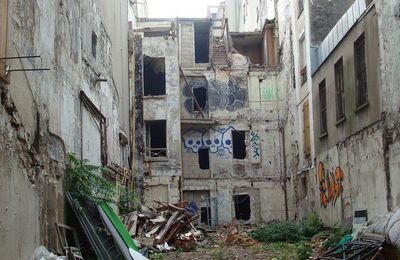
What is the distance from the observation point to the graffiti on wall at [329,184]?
15320mm

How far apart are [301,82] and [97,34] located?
1003cm

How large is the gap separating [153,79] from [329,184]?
13103mm

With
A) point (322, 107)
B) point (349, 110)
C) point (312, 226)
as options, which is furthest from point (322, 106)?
point (312, 226)

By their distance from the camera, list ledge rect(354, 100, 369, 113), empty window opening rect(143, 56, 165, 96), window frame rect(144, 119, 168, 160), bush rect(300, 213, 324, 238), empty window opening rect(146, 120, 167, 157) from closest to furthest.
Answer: ledge rect(354, 100, 369, 113) → bush rect(300, 213, 324, 238) → window frame rect(144, 119, 168, 160) → empty window opening rect(146, 120, 167, 157) → empty window opening rect(143, 56, 165, 96)

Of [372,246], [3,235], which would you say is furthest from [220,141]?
[3,235]

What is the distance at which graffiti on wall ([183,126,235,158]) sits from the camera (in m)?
26.2

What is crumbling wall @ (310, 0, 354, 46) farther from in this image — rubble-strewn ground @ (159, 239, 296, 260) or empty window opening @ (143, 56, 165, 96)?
empty window opening @ (143, 56, 165, 96)

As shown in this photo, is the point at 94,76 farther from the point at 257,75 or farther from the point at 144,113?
the point at 257,75

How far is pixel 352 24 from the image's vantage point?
1328cm

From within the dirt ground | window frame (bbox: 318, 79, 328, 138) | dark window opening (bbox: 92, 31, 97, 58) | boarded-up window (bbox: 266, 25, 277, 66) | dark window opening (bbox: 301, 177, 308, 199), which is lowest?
the dirt ground

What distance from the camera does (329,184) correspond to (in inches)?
653

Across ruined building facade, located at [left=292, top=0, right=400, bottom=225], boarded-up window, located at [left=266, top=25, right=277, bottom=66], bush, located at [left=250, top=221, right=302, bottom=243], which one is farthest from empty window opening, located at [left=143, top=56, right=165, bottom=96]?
bush, located at [left=250, top=221, right=302, bottom=243]

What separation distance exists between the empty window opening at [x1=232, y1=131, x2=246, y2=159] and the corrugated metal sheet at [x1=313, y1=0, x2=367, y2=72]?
905 cm

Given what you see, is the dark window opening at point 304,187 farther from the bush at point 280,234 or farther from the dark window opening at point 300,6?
the dark window opening at point 300,6
